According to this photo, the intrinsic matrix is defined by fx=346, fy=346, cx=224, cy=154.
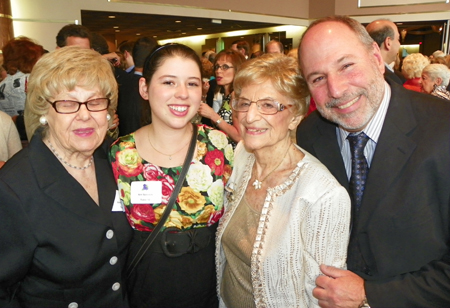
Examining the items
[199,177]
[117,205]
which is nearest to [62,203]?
[117,205]

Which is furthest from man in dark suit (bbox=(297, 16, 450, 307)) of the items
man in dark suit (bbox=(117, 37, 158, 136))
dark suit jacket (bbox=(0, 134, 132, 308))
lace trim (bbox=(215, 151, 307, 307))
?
man in dark suit (bbox=(117, 37, 158, 136))

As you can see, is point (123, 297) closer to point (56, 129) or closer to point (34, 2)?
point (56, 129)

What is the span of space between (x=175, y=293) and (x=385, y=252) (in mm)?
1100

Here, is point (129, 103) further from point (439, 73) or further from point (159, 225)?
point (439, 73)

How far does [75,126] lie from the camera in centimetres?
160

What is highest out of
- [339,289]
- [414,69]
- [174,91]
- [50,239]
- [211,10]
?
[211,10]

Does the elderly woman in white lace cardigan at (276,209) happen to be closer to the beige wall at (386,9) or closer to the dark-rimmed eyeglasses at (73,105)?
the dark-rimmed eyeglasses at (73,105)

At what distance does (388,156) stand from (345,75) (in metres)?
0.44

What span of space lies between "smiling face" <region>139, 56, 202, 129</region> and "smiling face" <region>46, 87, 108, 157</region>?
0.32 m

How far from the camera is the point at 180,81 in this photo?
73.9 inches

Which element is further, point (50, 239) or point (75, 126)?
point (75, 126)

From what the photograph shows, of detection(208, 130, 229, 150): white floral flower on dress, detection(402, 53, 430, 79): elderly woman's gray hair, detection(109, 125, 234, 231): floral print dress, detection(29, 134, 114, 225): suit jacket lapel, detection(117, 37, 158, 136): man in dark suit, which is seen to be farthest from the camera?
detection(402, 53, 430, 79): elderly woman's gray hair

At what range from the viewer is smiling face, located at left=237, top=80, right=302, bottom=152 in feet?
5.72

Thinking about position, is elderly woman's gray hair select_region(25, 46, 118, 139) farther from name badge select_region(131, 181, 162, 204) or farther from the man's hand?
the man's hand
